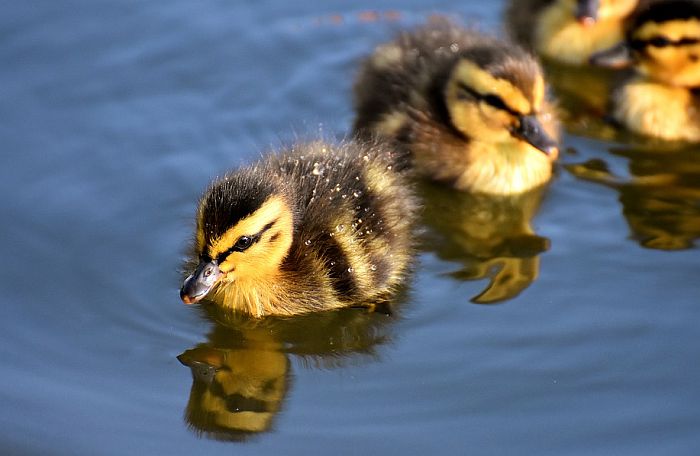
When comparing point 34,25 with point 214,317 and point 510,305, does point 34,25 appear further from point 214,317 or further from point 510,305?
point 510,305

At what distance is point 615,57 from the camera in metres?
5.73

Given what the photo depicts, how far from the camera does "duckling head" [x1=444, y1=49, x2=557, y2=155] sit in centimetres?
476

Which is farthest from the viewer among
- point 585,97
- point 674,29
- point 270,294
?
point 585,97

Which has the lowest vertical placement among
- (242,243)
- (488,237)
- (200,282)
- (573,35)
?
(488,237)

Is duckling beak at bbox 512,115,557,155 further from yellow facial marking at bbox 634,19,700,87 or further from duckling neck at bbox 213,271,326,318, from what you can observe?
duckling neck at bbox 213,271,326,318

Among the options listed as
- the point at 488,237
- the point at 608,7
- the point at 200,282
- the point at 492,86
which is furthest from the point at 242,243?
the point at 608,7

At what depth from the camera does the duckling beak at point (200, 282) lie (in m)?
3.79

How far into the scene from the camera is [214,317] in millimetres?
4105

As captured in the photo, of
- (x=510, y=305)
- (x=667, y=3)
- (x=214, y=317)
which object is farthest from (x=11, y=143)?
(x=667, y=3)

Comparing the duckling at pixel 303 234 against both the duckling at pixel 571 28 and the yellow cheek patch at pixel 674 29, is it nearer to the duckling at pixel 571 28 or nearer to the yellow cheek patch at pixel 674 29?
the yellow cheek patch at pixel 674 29

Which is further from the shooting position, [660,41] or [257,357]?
[660,41]

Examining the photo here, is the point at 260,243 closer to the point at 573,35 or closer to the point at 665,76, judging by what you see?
the point at 665,76

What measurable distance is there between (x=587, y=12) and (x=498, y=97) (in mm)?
1420

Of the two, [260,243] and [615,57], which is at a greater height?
[615,57]
